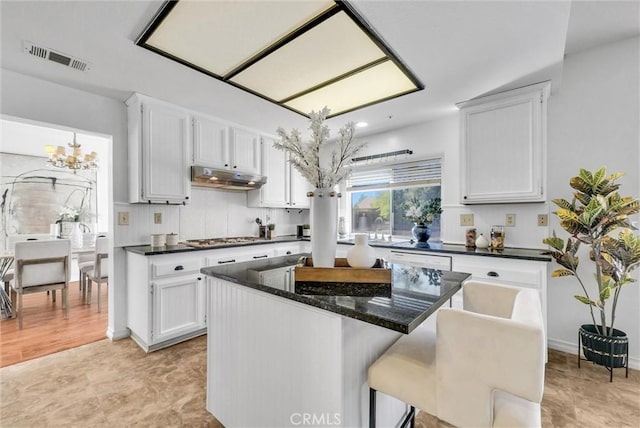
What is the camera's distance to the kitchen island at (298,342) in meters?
0.98

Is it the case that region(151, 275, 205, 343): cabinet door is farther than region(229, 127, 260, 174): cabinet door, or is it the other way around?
region(229, 127, 260, 174): cabinet door

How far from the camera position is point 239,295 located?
1.37m

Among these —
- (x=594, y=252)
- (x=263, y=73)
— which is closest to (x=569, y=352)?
(x=594, y=252)

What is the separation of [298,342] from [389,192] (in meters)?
3.06

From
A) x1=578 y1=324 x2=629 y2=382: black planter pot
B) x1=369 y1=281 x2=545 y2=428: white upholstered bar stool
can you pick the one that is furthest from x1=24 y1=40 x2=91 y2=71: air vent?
x1=578 y1=324 x2=629 y2=382: black planter pot

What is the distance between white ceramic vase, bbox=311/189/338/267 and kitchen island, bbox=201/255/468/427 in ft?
0.67

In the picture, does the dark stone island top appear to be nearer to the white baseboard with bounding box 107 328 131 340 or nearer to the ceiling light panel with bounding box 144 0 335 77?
the ceiling light panel with bounding box 144 0 335 77

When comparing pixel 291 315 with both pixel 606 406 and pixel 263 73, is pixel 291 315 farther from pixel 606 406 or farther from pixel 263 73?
pixel 606 406

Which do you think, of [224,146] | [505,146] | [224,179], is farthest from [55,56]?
[505,146]

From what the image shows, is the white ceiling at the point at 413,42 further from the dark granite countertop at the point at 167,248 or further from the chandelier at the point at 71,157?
the chandelier at the point at 71,157

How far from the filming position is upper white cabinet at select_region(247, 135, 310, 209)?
12.4 ft

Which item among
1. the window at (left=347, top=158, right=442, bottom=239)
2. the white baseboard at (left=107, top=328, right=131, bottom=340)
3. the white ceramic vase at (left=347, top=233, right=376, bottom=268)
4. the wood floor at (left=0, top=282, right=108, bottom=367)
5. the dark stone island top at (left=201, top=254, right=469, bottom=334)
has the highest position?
the window at (left=347, top=158, right=442, bottom=239)

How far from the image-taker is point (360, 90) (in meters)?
2.54

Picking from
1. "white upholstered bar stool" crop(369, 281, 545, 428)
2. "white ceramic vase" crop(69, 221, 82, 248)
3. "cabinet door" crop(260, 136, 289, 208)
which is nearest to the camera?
"white upholstered bar stool" crop(369, 281, 545, 428)
